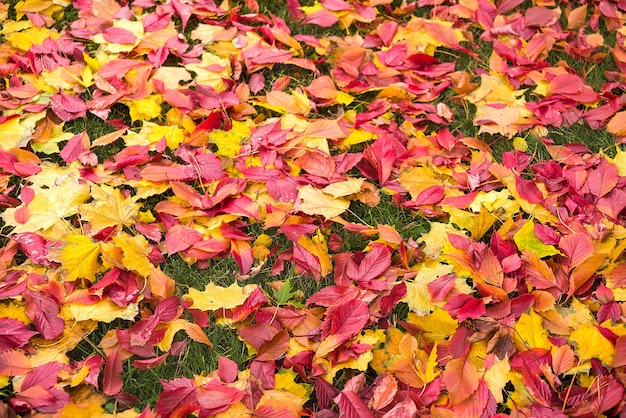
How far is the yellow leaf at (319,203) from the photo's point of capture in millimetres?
1946

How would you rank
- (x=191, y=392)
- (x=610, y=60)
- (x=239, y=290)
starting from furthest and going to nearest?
(x=610, y=60) < (x=239, y=290) < (x=191, y=392)

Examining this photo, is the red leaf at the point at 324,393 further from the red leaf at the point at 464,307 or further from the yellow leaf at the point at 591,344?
the yellow leaf at the point at 591,344

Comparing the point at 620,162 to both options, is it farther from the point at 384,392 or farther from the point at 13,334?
the point at 13,334

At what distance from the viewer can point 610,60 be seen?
2588 millimetres

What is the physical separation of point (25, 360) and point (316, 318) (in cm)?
73

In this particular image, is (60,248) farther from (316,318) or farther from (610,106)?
(610,106)

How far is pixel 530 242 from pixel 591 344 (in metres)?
0.34

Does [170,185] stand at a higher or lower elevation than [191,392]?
higher

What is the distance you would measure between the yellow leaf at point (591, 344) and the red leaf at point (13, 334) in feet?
4.51

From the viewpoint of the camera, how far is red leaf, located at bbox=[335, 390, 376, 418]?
4.88 feet

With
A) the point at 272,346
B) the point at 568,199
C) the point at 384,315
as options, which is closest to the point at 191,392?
the point at 272,346

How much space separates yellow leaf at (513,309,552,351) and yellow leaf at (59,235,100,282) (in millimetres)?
1136

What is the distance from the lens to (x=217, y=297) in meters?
1.74

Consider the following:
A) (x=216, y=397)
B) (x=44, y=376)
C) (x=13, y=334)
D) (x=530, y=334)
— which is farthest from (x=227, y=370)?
(x=530, y=334)
